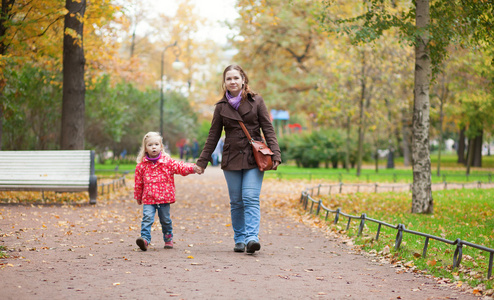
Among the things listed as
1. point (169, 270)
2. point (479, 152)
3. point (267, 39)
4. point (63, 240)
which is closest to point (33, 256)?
point (63, 240)

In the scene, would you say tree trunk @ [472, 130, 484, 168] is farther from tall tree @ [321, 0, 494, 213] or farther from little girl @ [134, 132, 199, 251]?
little girl @ [134, 132, 199, 251]

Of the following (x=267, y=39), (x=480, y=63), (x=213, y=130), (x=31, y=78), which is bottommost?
(x=213, y=130)

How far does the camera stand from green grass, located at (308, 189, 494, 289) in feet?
19.3

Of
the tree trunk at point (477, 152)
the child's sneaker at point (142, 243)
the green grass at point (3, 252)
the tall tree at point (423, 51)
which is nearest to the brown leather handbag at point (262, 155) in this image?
the child's sneaker at point (142, 243)

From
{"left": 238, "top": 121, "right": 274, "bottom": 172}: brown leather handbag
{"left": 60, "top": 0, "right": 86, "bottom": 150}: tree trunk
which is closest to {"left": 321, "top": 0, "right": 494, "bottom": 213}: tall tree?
{"left": 238, "top": 121, "right": 274, "bottom": 172}: brown leather handbag

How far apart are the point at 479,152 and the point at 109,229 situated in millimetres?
36526

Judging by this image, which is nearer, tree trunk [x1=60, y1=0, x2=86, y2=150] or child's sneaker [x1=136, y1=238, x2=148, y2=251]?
child's sneaker [x1=136, y1=238, x2=148, y2=251]

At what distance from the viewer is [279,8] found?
32844 mm

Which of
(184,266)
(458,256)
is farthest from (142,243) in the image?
(458,256)

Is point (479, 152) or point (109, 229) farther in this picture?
point (479, 152)

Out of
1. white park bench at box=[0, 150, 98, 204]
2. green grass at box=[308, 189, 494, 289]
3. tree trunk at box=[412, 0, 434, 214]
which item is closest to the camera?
green grass at box=[308, 189, 494, 289]

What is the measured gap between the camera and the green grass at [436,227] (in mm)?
5895

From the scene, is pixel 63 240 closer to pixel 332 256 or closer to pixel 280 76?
pixel 332 256

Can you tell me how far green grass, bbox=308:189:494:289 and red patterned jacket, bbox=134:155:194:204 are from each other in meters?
2.59
